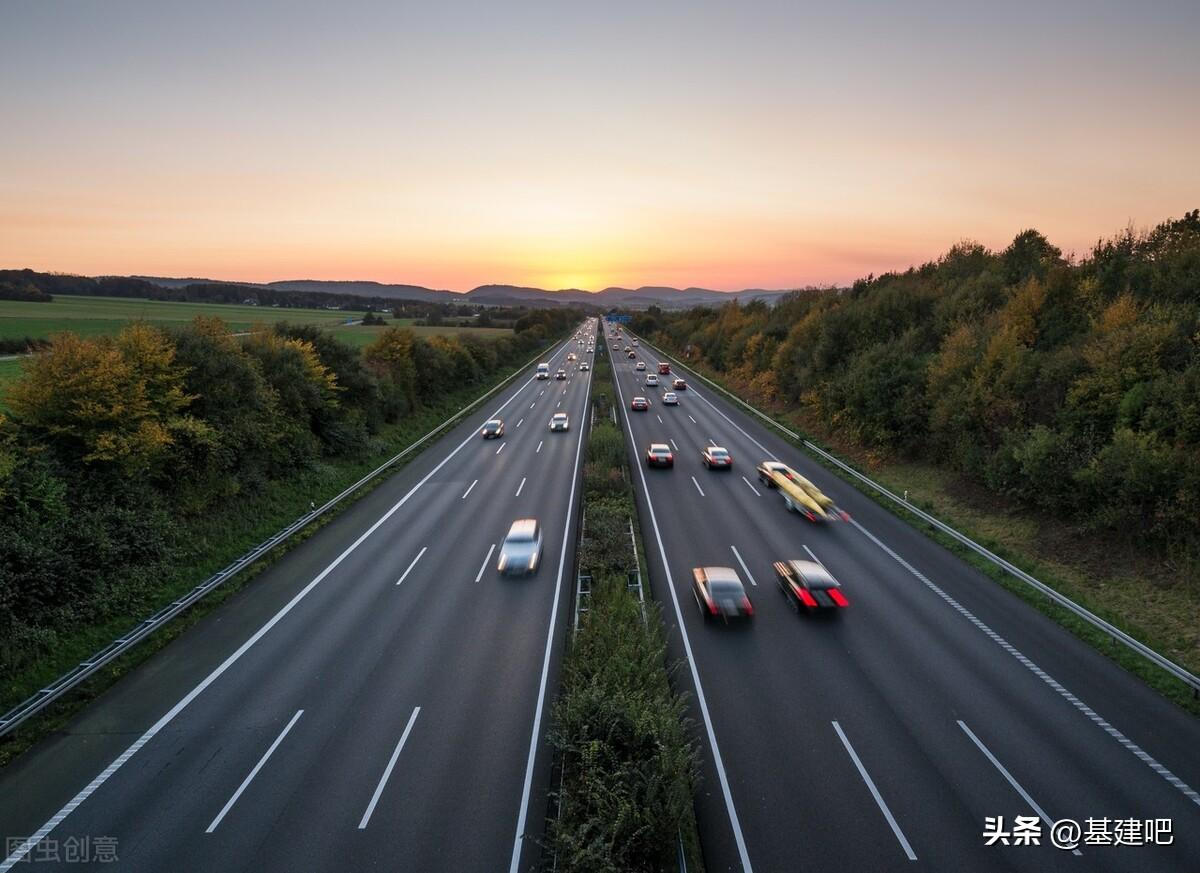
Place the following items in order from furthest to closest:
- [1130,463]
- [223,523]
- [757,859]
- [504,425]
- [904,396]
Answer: [504,425]
[904,396]
[223,523]
[1130,463]
[757,859]

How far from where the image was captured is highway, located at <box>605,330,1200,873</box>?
9789 millimetres

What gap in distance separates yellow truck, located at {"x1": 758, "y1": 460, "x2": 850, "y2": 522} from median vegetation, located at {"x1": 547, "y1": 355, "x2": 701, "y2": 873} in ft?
35.7

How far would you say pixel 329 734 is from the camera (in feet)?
40.7

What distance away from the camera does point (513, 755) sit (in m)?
11.8

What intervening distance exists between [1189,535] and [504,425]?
38.6 metres

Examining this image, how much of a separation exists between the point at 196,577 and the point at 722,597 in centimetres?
1774

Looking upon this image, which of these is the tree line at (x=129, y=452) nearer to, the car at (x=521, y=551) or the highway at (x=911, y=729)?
the car at (x=521, y=551)

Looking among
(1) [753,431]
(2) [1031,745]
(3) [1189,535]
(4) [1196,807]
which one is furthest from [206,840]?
(1) [753,431]

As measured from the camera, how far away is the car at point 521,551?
19.7 m

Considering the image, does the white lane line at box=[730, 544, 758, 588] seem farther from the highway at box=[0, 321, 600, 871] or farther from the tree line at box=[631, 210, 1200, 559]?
the tree line at box=[631, 210, 1200, 559]

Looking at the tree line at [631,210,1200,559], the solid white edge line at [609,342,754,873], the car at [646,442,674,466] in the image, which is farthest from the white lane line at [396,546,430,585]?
the tree line at [631,210,1200,559]

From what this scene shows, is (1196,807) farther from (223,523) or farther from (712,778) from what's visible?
(223,523)

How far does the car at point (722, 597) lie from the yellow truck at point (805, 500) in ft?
27.3

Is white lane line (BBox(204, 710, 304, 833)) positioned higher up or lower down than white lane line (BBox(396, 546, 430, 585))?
lower down
